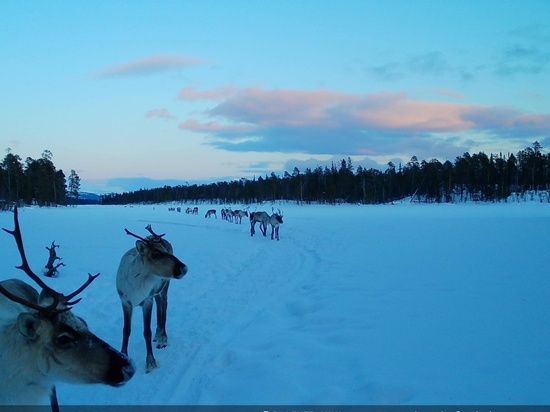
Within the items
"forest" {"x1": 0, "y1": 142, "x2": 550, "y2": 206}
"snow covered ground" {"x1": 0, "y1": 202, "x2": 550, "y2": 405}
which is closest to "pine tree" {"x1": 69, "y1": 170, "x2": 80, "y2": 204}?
"forest" {"x1": 0, "y1": 142, "x2": 550, "y2": 206}

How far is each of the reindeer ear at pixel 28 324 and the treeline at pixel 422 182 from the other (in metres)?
73.1

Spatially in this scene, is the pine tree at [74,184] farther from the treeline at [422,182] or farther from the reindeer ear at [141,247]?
the reindeer ear at [141,247]

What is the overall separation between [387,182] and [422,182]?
545 inches

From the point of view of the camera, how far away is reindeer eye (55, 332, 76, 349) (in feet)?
8.63

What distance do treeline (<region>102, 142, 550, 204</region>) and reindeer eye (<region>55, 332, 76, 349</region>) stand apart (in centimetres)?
7292

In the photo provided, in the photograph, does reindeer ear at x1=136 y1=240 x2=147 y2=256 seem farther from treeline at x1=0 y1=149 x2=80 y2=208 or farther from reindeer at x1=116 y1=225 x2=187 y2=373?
treeline at x1=0 y1=149 x2=80 y2=208

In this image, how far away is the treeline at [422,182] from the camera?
71.2m

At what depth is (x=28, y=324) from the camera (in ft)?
8.31

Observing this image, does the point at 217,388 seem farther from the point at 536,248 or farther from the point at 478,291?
the point at 536,248

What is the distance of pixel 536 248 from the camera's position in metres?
12.5

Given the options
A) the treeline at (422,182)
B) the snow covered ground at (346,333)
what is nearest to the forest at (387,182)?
the treeline at (422,182)

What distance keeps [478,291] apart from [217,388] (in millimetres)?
5721
